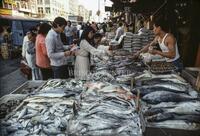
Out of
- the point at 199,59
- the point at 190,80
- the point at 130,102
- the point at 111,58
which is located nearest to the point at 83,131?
the point at 130,102

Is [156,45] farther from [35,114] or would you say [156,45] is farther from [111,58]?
[35,114]

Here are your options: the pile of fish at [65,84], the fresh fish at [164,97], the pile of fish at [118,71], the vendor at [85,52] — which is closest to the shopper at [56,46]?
the vendor at [85,52]

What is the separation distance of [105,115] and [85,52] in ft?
12.4

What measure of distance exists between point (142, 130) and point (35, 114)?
1.64 meters

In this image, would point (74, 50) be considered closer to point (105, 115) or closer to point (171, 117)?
point (105, 115)

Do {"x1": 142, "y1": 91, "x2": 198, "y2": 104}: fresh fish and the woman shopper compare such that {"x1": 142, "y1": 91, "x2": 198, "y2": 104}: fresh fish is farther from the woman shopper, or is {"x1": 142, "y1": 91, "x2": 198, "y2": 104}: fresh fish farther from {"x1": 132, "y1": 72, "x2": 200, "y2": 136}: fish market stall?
the woman shopper

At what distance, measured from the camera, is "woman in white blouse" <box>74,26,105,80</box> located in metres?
6.90

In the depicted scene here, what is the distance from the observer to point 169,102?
3.96 metres

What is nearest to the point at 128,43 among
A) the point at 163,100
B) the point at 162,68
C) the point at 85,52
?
the point at 85,52

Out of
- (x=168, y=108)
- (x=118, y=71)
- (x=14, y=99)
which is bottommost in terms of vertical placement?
(x=14, y=99)

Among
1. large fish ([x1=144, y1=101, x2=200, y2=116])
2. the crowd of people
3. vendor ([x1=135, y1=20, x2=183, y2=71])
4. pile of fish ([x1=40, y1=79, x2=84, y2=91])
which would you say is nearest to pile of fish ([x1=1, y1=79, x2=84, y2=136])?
pile of fish ([x1=40, y1=79, x2=84, y2=91])

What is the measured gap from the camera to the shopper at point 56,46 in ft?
21.4

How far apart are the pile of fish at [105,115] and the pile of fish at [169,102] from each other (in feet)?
0.68

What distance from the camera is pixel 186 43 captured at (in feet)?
29.8
